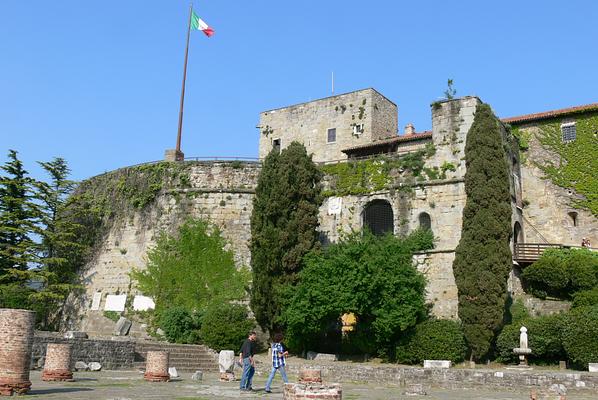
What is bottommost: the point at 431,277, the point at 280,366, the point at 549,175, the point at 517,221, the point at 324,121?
the point at 280,366

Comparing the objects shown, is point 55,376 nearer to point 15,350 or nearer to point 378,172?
point 15,350

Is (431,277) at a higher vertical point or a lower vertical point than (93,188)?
lower

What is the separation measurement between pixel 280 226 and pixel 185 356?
6967mm

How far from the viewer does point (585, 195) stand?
32.6 meters

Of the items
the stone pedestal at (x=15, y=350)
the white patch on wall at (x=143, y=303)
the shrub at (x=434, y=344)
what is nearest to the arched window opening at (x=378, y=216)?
the shrub at (x=434, y=344)

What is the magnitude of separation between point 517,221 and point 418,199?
533 cm

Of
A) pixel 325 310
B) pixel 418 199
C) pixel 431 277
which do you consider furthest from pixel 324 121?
pixel 325 310

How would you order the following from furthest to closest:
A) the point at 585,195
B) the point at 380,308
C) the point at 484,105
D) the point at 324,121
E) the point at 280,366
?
the point at 324,121, the point at 585,195, the point at 484,105, the point at 380,308, the point at 280,366

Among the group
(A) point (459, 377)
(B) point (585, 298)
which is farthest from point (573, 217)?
(A) point (459, 377)

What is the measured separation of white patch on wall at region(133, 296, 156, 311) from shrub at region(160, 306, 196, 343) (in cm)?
235

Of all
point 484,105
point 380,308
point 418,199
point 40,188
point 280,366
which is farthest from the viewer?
point 40,188

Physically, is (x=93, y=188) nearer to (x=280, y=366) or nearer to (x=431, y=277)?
(x=431, y=277)

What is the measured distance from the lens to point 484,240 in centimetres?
2553

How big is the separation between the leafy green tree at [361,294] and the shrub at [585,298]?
20.5 ft
